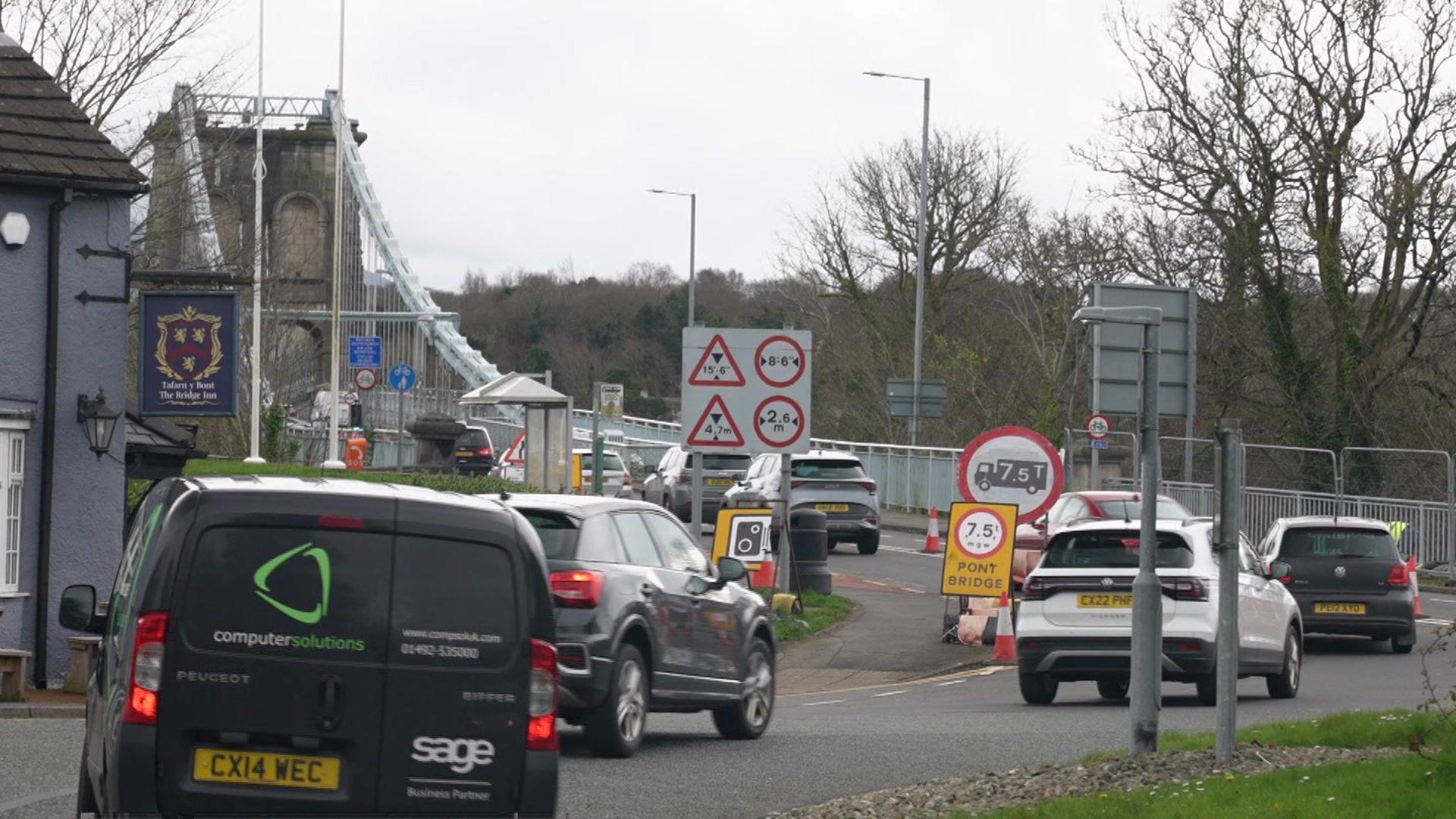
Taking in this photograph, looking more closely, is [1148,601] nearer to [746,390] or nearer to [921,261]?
[746,390]

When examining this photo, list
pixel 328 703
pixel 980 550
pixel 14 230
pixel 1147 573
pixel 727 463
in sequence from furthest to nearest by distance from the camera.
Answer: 1. pixel 727 463
2. pixel 980 550
3. pixel 14 230
4. pixel 1147 573
5. pixel 328 703

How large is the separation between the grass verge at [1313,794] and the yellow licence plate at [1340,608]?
13437 millimetres

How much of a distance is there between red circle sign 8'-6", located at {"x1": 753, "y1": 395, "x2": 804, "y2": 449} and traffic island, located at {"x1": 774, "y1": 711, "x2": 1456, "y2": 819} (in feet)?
28.0

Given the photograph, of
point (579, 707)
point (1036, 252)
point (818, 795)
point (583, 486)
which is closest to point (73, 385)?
point (579, 707)

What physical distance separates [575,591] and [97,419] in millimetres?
8908

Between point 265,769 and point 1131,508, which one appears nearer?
point 265,769

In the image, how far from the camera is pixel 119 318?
20.4 m

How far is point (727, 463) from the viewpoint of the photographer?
42.2m

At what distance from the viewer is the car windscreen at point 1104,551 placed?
17.3m

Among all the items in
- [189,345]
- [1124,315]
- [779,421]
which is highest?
[1124,315]

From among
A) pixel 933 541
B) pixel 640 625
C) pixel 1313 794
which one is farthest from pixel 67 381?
pixel 933 541

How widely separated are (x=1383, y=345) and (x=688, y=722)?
29160mm

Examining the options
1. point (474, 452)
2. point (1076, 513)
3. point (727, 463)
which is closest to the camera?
point (1076, 513)

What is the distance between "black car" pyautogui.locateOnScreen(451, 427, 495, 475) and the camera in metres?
49.9
